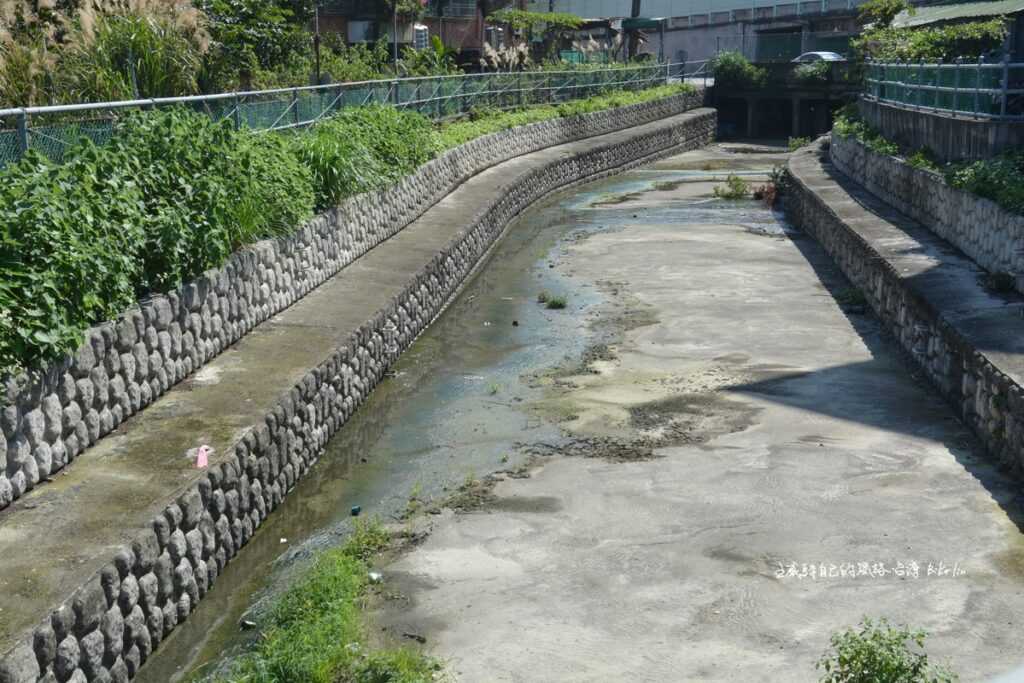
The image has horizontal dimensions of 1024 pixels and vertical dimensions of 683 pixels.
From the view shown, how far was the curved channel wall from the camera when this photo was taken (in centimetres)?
641

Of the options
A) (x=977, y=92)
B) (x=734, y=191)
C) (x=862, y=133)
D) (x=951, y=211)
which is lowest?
(x=734, y=191)

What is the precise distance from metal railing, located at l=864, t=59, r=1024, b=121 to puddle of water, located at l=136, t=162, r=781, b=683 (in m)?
6.03

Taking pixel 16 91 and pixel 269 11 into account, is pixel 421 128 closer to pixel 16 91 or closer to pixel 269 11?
pixel 269 11

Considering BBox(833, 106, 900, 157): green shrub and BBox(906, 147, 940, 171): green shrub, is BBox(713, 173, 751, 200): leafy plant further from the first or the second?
BBox(906, 147, 940, 171): green shrub

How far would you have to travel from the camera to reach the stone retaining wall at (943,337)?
986cm

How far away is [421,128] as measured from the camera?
21703mm

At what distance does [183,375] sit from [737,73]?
42483 millimetres

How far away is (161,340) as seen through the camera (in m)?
9.65

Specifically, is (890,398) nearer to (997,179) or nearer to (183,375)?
(997,179)

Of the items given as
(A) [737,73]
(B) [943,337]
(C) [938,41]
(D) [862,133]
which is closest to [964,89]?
(B) [943,337]

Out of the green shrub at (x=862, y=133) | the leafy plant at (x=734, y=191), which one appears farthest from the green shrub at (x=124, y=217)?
the leafy plant at (x=734, y=191)

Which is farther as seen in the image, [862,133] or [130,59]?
[862,133]

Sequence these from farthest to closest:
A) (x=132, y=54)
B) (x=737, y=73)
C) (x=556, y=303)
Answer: (x=737, y=73) < (x=556, y=303) < (x=132, y=54)

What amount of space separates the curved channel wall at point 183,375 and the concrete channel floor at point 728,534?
1324mm
